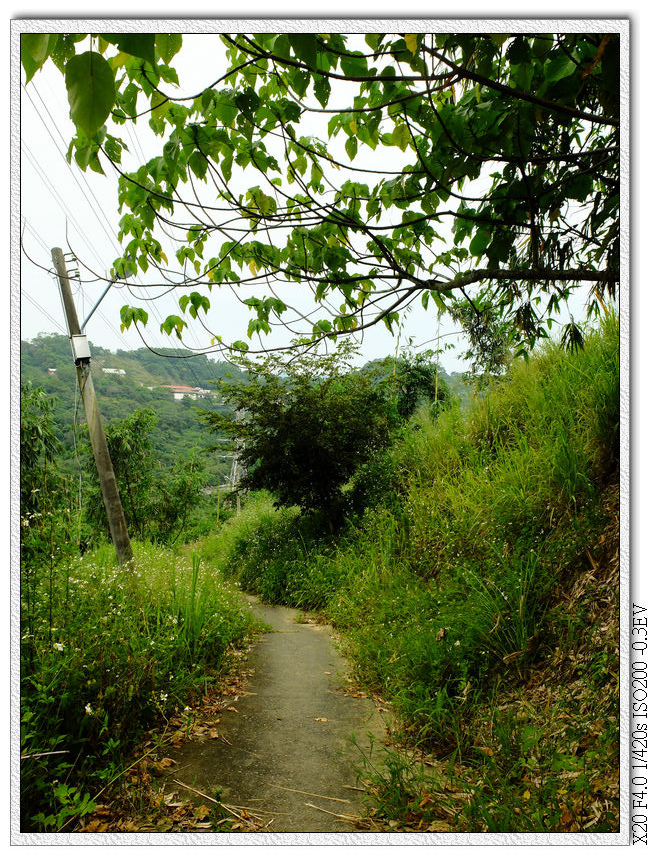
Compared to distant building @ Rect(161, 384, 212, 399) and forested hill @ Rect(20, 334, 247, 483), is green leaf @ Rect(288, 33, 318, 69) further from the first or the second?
distant building @ Rect(161, 384, 212, 399)

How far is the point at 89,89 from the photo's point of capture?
0.74 meters

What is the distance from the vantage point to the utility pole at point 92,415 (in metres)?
1.84

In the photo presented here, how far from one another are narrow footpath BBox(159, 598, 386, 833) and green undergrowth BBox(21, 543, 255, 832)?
0.28m

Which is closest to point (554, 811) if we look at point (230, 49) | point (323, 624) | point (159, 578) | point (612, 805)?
point (612, 805)

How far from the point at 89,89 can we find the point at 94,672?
2130mm

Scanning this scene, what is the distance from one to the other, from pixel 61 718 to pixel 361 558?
3379 millimetres

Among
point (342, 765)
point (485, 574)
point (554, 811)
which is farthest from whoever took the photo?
point (485, 574)

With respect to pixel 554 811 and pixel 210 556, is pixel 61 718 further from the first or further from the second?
pixel 210 556

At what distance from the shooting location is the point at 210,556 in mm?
7953

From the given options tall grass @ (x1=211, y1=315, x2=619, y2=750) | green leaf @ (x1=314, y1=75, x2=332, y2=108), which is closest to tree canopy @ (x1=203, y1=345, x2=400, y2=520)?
tall grass @ (x1=211, y1=315, x2=619, y2=750)

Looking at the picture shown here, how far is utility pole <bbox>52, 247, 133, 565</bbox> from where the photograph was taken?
184 cm

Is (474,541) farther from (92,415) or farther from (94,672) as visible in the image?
Result: (92,415)

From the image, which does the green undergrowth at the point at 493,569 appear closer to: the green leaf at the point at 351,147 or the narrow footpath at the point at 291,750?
the narrow footpath at the point at 291,750
